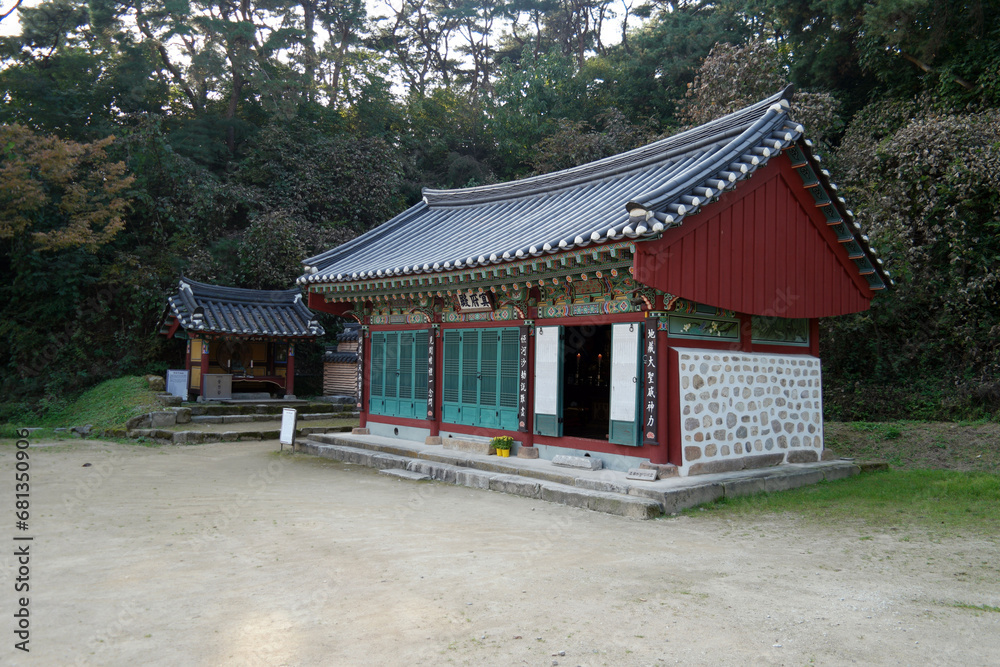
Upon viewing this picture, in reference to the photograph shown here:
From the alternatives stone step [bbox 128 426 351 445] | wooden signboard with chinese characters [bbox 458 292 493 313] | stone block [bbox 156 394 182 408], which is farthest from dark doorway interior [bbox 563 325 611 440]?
stone block [bbox 156 394 182 408]

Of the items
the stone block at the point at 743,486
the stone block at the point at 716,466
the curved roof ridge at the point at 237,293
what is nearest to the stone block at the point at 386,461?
the stone block at the point at 716,466

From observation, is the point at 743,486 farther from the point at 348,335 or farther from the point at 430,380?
the point at 348,335

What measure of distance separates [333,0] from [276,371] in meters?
20.2

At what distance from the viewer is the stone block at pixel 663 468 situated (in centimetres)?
896

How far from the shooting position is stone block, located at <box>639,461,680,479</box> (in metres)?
8.96

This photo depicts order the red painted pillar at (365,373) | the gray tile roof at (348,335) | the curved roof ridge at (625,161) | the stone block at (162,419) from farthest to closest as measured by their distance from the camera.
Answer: the gray tile roof at (348,335)
the stone block at (162,419)
the red painted pillar at (365,373)
the curved roof ridge at (625,161)

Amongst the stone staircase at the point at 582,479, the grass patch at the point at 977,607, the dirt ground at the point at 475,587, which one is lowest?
the dirt ground at the point at 475,587

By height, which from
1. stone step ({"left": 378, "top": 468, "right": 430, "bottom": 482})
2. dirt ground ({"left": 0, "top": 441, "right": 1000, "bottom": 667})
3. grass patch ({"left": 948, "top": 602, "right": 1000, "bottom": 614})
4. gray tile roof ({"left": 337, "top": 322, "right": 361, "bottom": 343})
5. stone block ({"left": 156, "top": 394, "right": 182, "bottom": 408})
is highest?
gray tile roof ({"left": 337, "top": 322, "right": 361, "bottom": 343})

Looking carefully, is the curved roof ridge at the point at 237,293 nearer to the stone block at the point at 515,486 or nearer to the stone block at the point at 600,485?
the stone block at the point at 515,486

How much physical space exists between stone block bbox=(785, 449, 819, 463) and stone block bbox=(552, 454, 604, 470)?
320 centimetres

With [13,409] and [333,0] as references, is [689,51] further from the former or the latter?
[13,409]

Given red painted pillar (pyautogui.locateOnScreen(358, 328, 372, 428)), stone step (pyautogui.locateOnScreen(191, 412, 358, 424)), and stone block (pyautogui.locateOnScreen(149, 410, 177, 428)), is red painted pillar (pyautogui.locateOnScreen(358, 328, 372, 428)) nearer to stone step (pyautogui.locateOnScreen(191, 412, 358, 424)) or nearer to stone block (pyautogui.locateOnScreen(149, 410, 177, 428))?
stone step (pyautogui.locateOnScreen(191, 412, 358, 424))

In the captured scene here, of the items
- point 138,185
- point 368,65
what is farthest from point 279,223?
point 368,65

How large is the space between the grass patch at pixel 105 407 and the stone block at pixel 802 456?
15.1m
